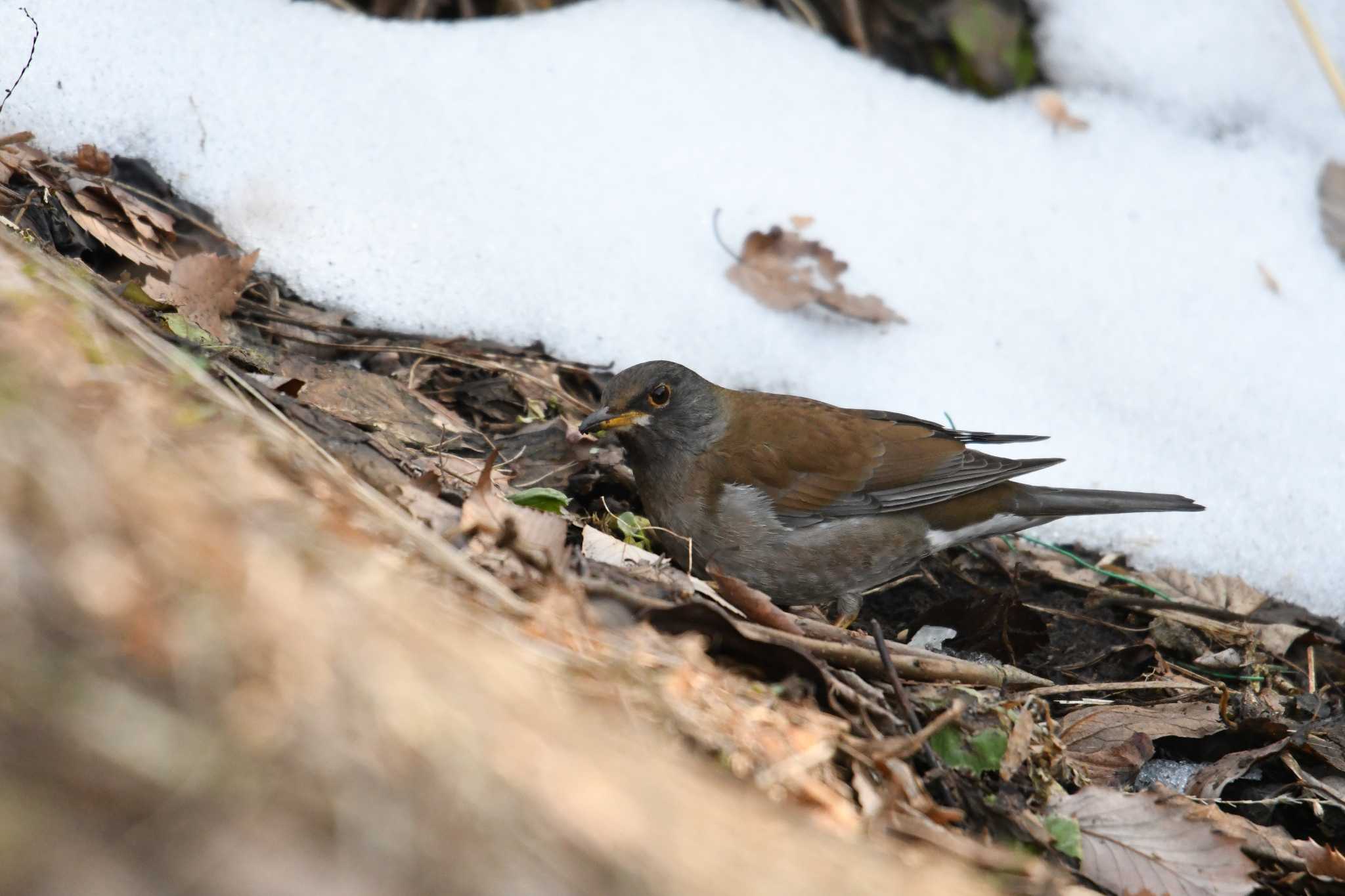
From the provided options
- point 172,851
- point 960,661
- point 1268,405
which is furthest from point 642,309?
point 172,851

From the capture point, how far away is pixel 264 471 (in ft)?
9.29

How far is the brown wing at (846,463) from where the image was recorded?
19.0 ft

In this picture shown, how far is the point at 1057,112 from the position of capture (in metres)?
8.02

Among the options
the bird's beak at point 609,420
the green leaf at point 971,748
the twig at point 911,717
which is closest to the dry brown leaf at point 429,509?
the twig at point 911,717

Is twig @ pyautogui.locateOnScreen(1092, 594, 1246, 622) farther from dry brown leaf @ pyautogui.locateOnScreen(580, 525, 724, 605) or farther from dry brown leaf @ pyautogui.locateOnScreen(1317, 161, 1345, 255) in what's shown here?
dry brown leaf @ pyautogui.locateOnScreen(1317, 161, 1345, 255)

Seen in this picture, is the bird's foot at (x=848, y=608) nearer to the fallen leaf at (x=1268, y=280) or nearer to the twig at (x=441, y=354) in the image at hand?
the twig at (x=441, y=354)

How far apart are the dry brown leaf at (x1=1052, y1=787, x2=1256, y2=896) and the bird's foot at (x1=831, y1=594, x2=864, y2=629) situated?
2045mm

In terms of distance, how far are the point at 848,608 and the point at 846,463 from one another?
2.24ft

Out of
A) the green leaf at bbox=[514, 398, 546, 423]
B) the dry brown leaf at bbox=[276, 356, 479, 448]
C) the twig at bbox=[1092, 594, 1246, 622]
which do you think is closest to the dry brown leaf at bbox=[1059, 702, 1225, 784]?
the twig at bbox=[1092, 594, 1246, 622]

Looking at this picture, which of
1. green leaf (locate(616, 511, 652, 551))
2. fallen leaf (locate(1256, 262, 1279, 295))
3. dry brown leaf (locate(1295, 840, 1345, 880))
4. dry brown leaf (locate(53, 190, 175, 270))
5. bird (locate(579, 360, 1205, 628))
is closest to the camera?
dry brown leaf (locate(1295, 840, 1345, 880))

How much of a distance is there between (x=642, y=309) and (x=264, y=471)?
3716 millimetres

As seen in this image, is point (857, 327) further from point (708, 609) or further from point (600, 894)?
point (600, 894)

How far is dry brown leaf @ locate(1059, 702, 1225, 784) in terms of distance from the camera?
4219 mm

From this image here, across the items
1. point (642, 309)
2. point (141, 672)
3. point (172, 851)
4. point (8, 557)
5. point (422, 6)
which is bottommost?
point (642, 309)
